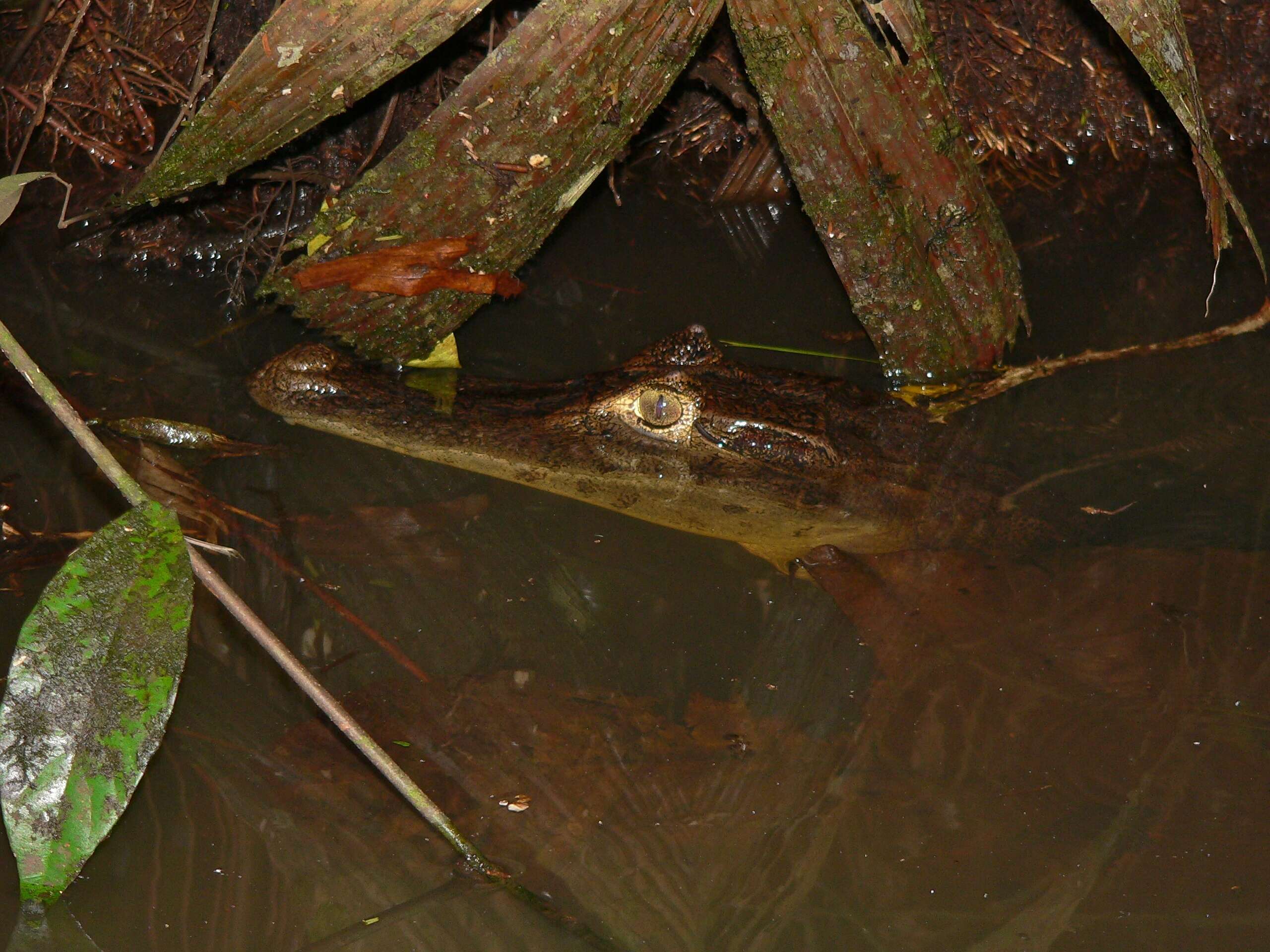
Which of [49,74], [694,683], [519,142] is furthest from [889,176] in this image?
[49,74]

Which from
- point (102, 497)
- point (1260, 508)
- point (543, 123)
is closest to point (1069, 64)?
point (1260, 508)

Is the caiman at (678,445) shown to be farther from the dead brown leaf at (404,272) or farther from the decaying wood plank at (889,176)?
the decaying wood plank at (889,176)

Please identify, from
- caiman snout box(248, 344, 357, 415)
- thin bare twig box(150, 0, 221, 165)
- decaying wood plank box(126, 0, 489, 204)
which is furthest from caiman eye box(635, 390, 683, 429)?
thin bare twig box(150, 0, 221, 165)

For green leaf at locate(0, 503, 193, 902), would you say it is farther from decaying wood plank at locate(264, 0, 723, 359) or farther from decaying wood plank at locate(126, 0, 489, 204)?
decaying wood plank at locate(264, 0, 723, 359)

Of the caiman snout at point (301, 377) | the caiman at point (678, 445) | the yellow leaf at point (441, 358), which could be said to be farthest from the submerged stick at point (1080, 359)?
the caiman snout at point (301, 377)

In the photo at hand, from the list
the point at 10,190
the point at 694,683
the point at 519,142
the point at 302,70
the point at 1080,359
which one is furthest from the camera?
the point at 1080,359

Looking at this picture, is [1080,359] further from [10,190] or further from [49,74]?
[49,74]
